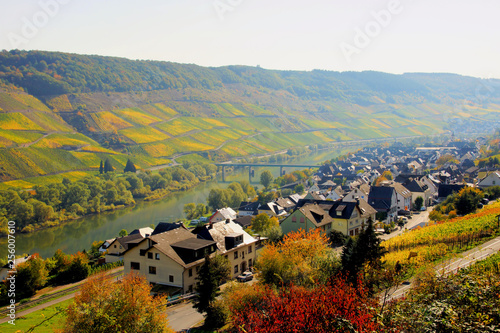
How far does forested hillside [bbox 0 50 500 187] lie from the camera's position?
88.2 metres

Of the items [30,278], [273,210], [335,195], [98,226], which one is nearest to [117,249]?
[30,278]

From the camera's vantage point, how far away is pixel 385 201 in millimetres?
38219

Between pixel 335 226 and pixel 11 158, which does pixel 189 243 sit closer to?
pixel 335 226

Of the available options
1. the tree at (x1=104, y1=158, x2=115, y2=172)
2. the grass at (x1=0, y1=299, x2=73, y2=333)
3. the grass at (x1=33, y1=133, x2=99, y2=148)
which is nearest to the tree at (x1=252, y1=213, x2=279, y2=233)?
the grass at (x1=0, y1=299, x2=73, y2=333)

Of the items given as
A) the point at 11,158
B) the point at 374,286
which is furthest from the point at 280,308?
the point at 11,158

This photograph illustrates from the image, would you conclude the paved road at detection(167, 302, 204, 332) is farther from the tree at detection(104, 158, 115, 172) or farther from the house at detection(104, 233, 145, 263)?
the tree at detection(104, 158, 115, 172)

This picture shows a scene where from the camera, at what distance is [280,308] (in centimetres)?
795

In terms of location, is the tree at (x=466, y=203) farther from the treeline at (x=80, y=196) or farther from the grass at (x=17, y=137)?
the grass at (x=17, y=137)

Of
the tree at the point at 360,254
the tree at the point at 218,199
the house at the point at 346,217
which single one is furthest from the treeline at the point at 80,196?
the tree at the point at 360,254

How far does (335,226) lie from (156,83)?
513 feet

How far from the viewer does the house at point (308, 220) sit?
27750 millimetres

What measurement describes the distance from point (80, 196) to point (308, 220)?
43.1 m

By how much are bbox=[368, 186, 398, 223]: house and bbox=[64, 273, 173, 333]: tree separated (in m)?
27.8

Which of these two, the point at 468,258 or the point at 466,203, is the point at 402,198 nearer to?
the point at 466,203
